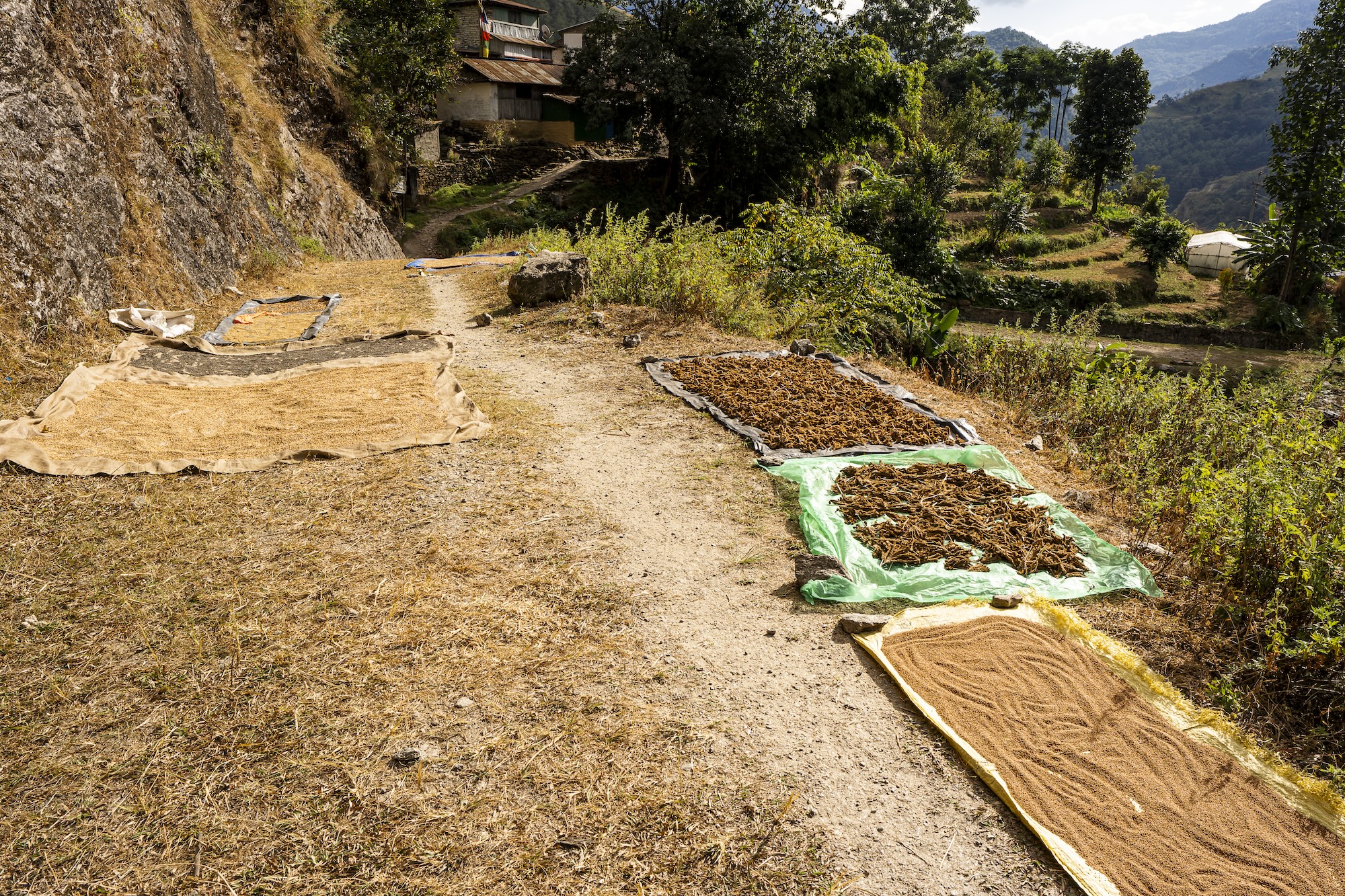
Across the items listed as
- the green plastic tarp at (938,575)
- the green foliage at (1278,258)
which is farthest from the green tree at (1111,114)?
the green plastic tarp at (938,575)

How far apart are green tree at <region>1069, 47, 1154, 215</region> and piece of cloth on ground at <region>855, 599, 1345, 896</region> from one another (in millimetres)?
33181

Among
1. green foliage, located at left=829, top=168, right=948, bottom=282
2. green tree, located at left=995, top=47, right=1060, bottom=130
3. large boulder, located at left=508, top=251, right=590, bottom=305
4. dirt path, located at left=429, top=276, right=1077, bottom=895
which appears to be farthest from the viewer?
green tree, located at left=995, top=47, right=1060, bottom=130

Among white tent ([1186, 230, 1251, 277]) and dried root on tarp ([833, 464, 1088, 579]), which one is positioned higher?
white tent ([1186, 230, 1251, 277])

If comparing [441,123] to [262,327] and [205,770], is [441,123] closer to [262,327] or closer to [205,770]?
[262,327]

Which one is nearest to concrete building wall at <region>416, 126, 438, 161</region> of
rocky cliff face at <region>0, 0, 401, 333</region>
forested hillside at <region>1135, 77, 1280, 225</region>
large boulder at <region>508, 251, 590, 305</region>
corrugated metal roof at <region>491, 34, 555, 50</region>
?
rocky cliff face at <region>0, 0, 401, 333</region>

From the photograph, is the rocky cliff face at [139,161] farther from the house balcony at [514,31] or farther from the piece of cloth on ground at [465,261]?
the house balcony at [514,31]

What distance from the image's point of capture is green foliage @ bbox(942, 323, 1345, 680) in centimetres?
314

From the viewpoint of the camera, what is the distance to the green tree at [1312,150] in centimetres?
1723

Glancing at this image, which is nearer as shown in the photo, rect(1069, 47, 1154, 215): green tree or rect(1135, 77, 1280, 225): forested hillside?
rect(1069, 47, 1154, 215): green tree

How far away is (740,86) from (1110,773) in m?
20.0

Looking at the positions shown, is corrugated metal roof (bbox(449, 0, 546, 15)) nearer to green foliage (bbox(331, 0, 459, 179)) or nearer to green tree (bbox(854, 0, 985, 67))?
green foliage (bbox(331, 0, 459, 179))

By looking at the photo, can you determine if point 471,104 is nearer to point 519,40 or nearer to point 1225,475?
point 519,40

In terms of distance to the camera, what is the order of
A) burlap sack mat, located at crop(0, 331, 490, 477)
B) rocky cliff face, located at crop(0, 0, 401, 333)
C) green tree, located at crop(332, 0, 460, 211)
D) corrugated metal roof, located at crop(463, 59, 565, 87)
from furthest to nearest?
corrugated metal roof, located at crop(463, 59, 565, 87) → green tree, located at crop(332, 0, 460, 211) → rocky cliff face, located at crop(0, 0, 401, 333) → burlap sack mat, located at crop(0, 331, 490, 477)

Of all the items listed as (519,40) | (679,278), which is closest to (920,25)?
(519,40)
